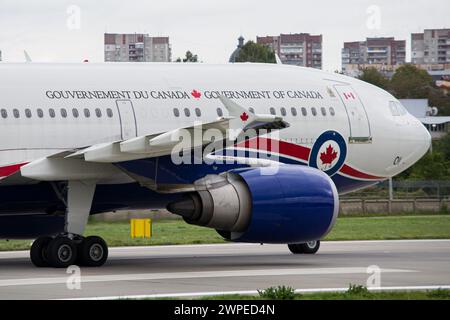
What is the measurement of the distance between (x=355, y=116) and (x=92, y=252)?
7336 millimetres

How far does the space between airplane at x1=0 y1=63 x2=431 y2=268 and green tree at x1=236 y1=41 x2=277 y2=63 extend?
3462 inches

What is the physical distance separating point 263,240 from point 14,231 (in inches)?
237

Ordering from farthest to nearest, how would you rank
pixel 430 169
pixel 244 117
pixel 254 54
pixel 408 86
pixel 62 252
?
pixel 408 86, pixel 254 54, pixel 430 169, pixel 62 252, pixel 244 117

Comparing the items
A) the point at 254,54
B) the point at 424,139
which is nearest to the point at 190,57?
the point at 254,54

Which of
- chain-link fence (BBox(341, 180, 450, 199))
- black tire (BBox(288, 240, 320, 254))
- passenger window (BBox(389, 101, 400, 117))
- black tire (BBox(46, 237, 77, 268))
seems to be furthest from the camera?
chain-link fence (BBox(341, 180, 450, 199))

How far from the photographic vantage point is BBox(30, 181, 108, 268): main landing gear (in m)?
24.1

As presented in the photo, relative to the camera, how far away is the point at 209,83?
26.6 m

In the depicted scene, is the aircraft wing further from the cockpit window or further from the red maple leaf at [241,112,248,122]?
the cockpit window

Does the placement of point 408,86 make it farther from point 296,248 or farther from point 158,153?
point 158,153

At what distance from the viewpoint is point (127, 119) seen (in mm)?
25109

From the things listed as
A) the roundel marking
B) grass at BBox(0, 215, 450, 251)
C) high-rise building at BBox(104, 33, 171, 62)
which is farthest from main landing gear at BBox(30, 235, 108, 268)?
high-rise building at BBox(104, 33, 171, 62)

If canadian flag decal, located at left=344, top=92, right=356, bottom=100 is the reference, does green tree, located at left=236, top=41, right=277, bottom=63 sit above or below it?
below

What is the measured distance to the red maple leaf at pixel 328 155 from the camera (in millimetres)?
27516

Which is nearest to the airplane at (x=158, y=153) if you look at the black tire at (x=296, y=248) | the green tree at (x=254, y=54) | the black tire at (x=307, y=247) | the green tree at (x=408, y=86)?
the black tire at (x=307, y=247)
